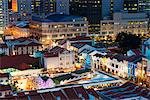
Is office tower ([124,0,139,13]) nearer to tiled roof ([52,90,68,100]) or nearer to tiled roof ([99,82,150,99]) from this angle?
tiled roof ([99,82,150,99])

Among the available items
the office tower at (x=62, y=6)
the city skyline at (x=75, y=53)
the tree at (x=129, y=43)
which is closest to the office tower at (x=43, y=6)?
the city skyline at (x=75, y=53)

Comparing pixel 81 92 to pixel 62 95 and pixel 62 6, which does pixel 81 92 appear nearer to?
pixel 62 95

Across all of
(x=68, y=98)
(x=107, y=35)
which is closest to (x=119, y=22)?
(x=107, y=35)

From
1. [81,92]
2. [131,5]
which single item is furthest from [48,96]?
[131,5]

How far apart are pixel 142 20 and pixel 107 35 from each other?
307 centimetres

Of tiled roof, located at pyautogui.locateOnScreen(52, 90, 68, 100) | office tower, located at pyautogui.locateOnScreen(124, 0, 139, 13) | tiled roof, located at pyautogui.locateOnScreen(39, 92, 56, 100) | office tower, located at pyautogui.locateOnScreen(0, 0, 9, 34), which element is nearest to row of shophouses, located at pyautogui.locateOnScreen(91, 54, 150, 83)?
tiled roof, located at pyautogui.locateOnScreen(52, 90, 68, 100)

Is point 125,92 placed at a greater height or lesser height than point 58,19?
lesser

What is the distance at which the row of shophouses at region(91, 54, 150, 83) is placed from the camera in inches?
549

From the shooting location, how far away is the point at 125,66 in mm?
14867

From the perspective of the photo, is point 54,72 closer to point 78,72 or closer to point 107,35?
point 78,72

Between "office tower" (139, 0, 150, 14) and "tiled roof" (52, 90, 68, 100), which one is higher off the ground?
"office tower" (139, 0, 150, 14)

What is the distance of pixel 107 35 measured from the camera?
26.6 meters

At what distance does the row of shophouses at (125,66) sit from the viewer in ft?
45.7

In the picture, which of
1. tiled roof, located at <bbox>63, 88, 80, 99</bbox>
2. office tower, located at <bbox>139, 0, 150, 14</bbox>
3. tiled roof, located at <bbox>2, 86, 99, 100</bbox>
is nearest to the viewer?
tiled roof, located at <bbox>2, 86, 99, 100</bbox>
